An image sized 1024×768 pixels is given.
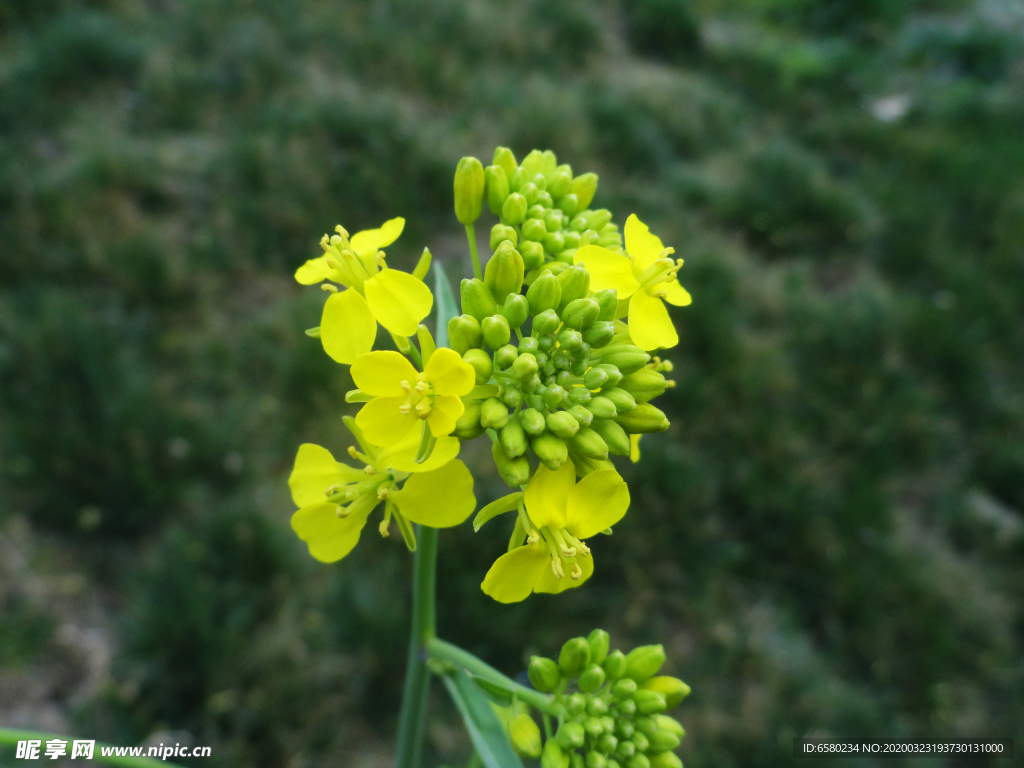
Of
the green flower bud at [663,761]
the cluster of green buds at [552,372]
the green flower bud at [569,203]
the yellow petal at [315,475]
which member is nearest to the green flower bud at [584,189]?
the green flower bud at [569,203]

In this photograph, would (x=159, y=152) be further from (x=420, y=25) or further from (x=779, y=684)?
(x=779, y=684)

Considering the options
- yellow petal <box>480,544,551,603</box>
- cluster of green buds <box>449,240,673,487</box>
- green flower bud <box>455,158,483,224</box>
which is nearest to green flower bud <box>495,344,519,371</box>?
cluster of green buds <box>449,240,673,487</box>

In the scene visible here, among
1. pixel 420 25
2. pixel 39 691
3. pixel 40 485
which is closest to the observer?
pixel 39 691

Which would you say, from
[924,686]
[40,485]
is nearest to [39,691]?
[40,485]

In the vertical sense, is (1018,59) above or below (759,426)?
above

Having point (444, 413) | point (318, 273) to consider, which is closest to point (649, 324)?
point (444, 413)

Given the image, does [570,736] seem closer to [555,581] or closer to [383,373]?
[555,581]

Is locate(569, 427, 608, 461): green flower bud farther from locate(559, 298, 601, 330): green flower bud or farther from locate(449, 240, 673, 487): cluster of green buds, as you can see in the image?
locate(559, 298, 601, 330): green flower bud
